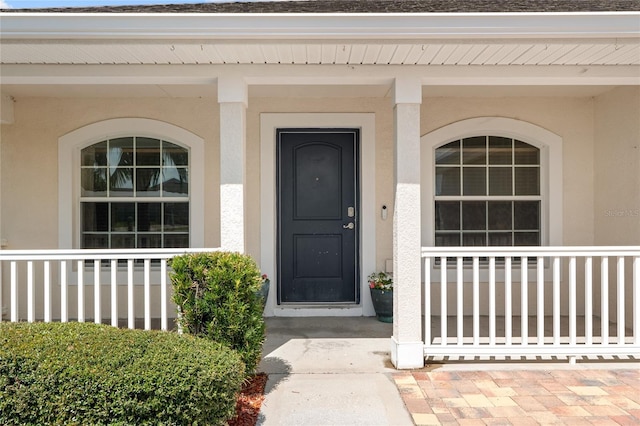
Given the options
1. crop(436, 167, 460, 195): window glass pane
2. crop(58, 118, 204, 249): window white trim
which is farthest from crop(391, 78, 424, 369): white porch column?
crop(58, 118, 204, 249): window white trim

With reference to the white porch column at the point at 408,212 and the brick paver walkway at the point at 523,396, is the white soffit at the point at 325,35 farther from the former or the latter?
the brick paver walkway at the point at 523,396

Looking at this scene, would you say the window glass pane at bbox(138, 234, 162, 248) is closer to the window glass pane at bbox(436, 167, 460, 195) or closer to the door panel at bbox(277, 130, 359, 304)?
the door panel at bbox(277, 130, 359, 304)

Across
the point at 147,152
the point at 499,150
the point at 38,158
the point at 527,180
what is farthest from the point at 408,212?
the point at 38,158

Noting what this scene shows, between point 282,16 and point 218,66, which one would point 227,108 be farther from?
point 282,16

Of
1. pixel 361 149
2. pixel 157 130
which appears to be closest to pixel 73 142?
pixel 157 130

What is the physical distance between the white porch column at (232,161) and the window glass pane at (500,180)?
322cm

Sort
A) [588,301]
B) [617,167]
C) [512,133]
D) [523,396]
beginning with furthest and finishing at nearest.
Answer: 1. [512,133]
2. [617,167]
3. [588,301]
4. [523,396]

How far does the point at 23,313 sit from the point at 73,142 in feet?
6.79

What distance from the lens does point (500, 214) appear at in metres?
5.56

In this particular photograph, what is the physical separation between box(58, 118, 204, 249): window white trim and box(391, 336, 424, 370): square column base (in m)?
2.72

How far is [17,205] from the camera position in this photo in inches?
212

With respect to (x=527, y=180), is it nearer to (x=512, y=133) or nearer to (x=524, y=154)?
(x=524, y=154)

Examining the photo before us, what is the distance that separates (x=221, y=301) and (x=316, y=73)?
2038 millimetres

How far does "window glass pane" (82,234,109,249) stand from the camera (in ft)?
18.2
